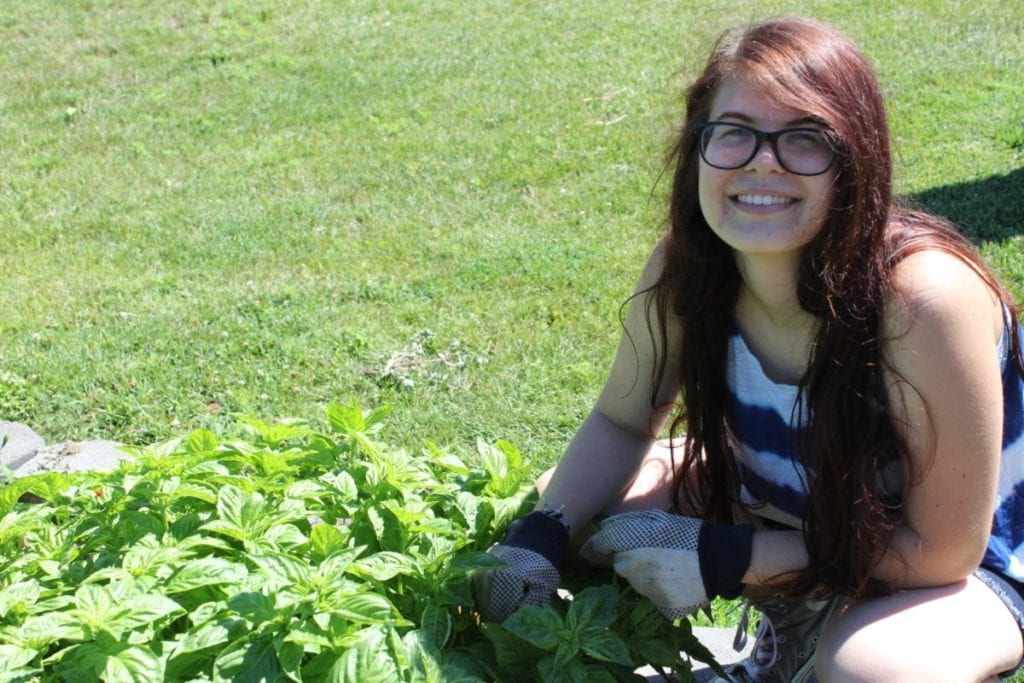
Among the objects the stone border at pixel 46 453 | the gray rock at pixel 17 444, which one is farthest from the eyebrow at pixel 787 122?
the gray rock at pixel 17 444

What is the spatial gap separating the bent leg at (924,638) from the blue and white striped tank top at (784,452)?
0.48 feet

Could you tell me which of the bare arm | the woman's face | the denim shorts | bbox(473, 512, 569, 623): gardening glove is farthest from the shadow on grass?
bbox(473, 512, 569, 623): gardening glove

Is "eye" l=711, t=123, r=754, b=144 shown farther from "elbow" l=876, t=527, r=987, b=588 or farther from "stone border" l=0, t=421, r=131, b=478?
"stone border" l=0, t=421, r=131, b=478

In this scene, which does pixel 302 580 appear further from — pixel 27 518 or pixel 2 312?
pixel 2 312

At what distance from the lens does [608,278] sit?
5.18 metres

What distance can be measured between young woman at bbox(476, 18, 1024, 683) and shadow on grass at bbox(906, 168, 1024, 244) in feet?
10.4

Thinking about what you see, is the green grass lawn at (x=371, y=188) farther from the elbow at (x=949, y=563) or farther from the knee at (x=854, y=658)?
the knee at (x=854, y=658)

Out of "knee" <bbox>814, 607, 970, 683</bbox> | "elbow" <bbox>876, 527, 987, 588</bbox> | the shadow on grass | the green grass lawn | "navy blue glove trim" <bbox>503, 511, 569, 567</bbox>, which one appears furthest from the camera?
the shadow on grass

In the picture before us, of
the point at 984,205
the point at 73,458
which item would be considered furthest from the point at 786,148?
the point at 984,205

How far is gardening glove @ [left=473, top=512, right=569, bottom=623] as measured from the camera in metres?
2.04

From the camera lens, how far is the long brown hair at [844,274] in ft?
6.41

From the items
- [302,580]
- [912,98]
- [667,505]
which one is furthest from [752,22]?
[912,98]

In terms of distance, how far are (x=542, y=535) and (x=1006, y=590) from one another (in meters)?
0.83

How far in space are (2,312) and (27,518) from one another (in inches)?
134
